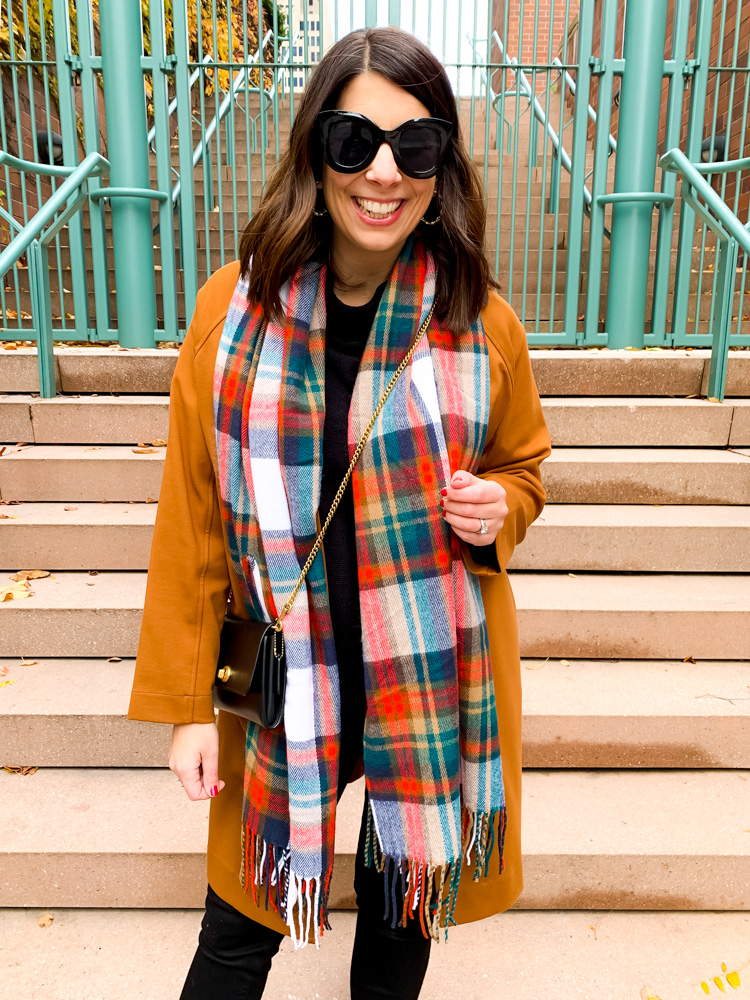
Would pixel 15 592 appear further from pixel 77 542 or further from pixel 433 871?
pixel 433 871

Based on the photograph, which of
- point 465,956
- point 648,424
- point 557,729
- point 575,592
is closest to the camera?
point 465,956

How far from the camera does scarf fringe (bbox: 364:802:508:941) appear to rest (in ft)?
4.35

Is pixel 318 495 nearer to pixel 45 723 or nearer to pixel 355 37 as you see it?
pixel 355 37

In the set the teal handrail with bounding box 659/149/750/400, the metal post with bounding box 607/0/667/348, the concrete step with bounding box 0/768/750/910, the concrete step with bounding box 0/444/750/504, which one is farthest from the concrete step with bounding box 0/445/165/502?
the metal post with bounding box 607/0/667/348

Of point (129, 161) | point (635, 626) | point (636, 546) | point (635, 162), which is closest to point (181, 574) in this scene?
point (635, 626)

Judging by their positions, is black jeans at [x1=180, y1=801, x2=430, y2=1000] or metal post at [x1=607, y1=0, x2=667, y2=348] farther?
metal post at [x1=607, y1=0, x2=667, y2=348]

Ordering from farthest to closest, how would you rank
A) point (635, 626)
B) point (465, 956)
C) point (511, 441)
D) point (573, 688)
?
point (635, 626), point (573, 688), point (465, 956), point (511, 441)

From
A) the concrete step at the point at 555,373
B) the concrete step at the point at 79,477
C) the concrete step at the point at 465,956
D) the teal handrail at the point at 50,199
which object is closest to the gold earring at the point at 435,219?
the concrete step at the point at 465,956

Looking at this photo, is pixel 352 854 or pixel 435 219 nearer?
pixel 435 219

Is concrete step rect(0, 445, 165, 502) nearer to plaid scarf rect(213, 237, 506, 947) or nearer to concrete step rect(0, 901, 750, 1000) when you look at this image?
concrete step rect(0, 901, 750, 1000)

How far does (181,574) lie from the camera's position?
4.08 ft

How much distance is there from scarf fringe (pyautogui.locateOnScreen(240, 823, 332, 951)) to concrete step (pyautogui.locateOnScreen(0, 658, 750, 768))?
1.18m

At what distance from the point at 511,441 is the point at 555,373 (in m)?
2.83

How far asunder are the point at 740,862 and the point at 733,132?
657 cm
